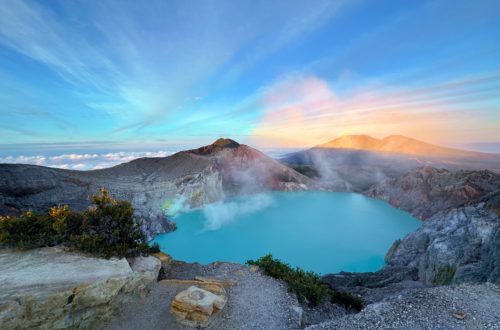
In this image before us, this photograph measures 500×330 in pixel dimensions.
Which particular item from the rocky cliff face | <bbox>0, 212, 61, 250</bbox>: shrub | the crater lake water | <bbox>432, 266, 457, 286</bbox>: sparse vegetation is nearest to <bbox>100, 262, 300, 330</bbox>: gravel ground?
<bbox>0, 212, 61, 250</bbox>: shrub

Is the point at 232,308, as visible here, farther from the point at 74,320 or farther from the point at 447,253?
the point at 447,253

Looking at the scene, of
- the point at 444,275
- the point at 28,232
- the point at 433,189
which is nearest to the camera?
the point at 28,232

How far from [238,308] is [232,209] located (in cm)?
3293

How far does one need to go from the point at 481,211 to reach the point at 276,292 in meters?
18.4

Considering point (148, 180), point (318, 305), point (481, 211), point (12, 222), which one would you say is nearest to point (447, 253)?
point (481, 211)

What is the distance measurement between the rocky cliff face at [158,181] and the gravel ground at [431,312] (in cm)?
1250

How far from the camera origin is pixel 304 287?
11289mm

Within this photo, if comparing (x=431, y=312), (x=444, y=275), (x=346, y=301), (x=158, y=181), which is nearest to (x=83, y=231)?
(x=346, y=301)

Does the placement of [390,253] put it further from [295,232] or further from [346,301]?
[346,301]

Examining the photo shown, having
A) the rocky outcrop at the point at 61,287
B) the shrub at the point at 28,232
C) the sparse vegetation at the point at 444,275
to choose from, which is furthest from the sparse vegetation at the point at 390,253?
the shrub at the point at 28,232

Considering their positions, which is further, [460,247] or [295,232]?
[295,232]

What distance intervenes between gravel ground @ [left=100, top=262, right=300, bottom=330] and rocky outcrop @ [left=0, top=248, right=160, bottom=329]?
0.55 m

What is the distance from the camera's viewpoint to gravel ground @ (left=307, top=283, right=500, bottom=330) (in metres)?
7.32

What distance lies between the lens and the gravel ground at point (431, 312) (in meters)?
7.32
